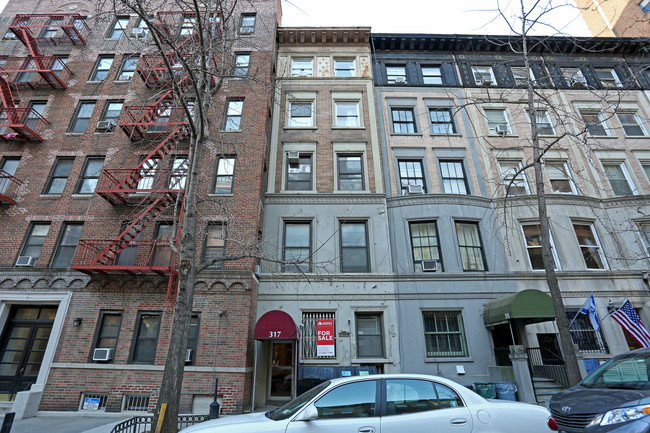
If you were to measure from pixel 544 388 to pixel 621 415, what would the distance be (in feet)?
27.2

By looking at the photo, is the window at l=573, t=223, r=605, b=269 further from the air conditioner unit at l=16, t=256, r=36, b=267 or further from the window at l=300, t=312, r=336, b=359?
the air conditioner unit at l=16, t=256, r=36, b=267

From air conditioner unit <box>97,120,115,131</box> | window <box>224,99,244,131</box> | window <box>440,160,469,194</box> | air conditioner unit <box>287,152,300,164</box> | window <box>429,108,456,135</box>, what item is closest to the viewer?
air conditioner unit <box>97,120,115,131</box>

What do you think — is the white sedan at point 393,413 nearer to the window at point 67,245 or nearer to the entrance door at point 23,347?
the entrance door at point 23,347

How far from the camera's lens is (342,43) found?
19.5m

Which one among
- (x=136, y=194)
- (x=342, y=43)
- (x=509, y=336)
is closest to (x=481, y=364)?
(x=509, y=336)

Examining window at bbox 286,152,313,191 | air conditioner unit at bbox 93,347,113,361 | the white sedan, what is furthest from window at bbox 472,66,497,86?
air conditioner unit at bbox 93,347,113,361

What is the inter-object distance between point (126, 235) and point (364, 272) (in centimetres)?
967

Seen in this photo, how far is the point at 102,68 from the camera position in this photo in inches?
690

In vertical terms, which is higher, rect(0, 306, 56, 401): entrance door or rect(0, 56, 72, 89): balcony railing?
rect(0, 56, 72, 89): balcony railing

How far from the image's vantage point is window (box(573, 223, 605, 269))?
14.6 m

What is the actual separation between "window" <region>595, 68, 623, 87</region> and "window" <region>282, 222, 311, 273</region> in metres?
19.7

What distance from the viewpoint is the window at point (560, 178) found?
16.0 m

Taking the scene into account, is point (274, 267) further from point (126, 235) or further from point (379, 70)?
point (379, 70)

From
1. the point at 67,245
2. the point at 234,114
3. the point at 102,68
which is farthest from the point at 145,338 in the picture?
the point at 102,68
